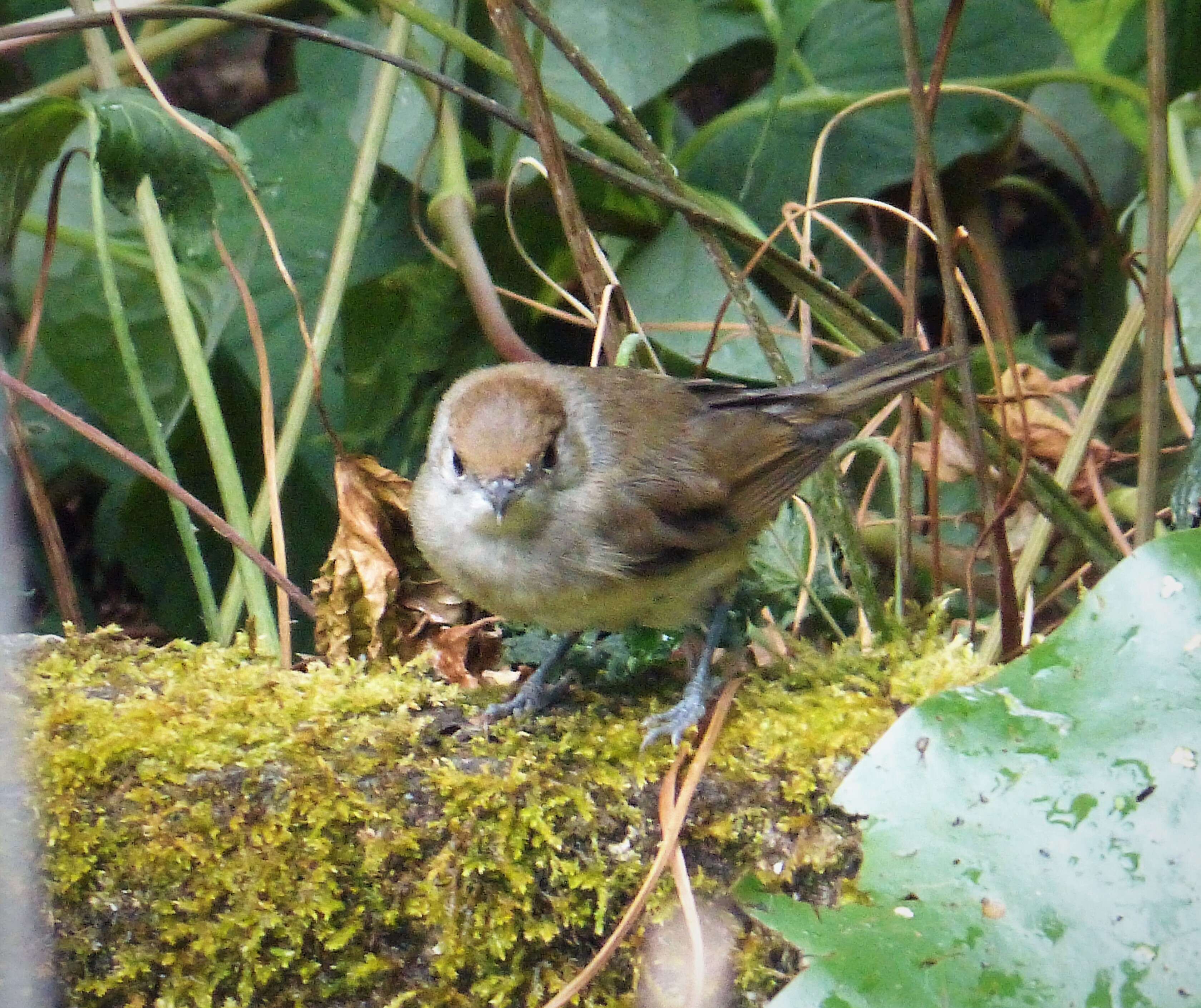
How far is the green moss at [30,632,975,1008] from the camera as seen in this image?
174 centimetres

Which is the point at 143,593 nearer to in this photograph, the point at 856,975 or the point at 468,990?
the point at 468,990

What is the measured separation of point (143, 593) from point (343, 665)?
154 cm

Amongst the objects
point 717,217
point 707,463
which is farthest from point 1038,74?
point 707,463

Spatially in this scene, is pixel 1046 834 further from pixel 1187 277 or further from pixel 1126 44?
pixel 1126 44

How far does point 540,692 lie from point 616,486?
17.7 inches

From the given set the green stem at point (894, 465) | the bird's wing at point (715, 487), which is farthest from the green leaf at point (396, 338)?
the green stem at point (894, 465)

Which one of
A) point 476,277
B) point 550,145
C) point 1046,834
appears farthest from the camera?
point 476,277

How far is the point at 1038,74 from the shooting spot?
10.6 feet

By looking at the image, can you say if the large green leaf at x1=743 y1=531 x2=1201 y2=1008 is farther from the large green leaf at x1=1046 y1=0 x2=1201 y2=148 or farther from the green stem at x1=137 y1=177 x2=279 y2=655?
the large green leaf at x1=1046 y1=0 x2=1201 y2=148

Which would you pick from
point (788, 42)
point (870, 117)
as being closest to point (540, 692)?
point (788, 42)

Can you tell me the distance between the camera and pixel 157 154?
2.40 metres

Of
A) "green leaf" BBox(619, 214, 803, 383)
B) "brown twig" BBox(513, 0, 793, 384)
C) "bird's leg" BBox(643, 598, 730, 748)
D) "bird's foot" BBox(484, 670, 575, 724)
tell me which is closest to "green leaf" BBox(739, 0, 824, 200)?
"green leaf" BBox(619, 214, 803, 383)

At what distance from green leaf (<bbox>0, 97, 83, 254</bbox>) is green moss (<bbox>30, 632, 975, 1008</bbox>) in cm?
125

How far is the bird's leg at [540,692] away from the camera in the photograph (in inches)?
82.1
